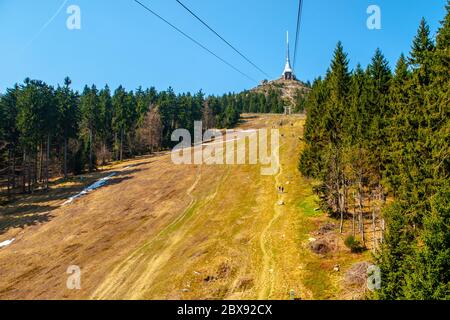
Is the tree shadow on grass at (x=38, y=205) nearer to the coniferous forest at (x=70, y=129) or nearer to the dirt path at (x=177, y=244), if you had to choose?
the dirt path at (x=177, y=244)

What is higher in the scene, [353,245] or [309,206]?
[309,206]

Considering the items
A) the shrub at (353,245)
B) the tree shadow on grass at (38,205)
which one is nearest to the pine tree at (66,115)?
the tree shadow on grass at (38,205)

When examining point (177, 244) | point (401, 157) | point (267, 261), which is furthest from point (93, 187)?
point (401, 157)

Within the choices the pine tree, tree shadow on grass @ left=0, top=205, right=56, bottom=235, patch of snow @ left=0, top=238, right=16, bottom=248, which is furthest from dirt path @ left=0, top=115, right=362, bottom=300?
the pine tree

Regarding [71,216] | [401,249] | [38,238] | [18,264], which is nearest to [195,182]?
[71,216]

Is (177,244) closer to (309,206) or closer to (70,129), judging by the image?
(309,206)

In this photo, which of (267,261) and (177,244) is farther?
(177,244)

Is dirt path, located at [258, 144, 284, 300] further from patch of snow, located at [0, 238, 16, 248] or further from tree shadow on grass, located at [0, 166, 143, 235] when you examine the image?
tree shadow on grass, located at [0, 166, 143, 235]

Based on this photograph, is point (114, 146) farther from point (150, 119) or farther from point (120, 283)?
point (120, 283)
